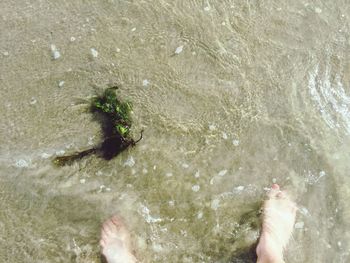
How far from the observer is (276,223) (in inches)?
149

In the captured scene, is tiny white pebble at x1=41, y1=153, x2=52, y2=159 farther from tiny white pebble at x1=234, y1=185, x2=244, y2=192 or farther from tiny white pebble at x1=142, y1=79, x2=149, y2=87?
tiny white pebble at x1=234, y1=185, x2=244, y2=192

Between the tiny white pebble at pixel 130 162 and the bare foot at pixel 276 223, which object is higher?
the tiny white pebble at pixel 130 162

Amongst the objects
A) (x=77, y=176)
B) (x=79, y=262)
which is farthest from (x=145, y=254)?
(x=77, y=176)

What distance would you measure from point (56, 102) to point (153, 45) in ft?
3.00

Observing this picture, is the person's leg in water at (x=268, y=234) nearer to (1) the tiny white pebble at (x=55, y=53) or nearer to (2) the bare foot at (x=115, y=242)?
(2) the bare foot at (x=115, y=242)

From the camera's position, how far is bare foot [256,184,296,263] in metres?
3.66

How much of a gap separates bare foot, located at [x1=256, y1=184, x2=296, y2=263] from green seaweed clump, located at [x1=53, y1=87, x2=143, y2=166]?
116 centimetres

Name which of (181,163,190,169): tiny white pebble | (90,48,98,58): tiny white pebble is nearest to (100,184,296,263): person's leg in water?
(181,163,190,169): tiny white pebble

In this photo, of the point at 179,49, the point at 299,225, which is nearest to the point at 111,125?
the point at 179,49

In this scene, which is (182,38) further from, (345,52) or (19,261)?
(19,261)

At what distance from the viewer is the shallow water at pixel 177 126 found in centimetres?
366

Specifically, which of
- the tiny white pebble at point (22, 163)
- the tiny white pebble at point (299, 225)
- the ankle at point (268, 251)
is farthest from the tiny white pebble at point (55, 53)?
the tiny white pebble at point (299, 225)

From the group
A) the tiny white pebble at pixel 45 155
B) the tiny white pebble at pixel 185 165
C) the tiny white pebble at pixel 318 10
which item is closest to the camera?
the tiny white pebble at pixel 45 155

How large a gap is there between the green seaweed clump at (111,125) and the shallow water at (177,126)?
63 mm
